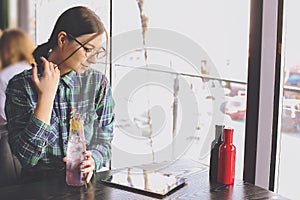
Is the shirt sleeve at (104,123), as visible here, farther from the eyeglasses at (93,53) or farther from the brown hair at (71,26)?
the brown hair at (71,26)

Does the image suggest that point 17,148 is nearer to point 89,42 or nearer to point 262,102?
point 89,42

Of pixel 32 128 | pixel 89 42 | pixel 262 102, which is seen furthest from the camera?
pixel 262 102

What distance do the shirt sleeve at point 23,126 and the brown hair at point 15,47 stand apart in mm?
105

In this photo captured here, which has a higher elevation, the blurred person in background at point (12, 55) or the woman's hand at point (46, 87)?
the blurred person in background at point (12, 55)

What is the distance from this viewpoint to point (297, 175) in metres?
2.72

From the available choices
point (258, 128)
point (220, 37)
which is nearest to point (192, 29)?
point (220, 37)

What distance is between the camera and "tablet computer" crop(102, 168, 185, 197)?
6.07ft

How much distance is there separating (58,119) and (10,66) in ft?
1.09

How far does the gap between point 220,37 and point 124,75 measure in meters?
0.69

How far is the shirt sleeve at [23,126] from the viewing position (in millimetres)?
2070

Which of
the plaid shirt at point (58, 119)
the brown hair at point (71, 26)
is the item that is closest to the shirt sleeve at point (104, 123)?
the plaid shirt at point (58, 119)

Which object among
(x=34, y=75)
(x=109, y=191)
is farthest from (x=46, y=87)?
(x=109, y=191)

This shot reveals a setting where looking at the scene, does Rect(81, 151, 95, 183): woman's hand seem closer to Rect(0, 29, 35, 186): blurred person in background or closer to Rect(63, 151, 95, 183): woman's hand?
Rect(63, 151, 95, 183): woman's hand

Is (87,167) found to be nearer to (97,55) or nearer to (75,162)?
(75,162)
